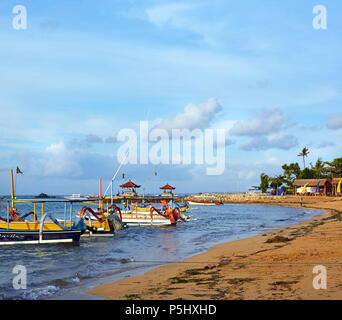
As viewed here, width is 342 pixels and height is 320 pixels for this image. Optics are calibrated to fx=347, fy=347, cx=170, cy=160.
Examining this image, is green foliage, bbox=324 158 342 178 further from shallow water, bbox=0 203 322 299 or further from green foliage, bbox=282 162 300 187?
shallow water, bbox=0 203 322 299

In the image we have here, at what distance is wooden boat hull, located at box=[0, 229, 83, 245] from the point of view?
22312mm

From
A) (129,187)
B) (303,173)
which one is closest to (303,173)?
(303,173)

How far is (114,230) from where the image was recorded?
28.3 meters

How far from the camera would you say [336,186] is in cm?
7969

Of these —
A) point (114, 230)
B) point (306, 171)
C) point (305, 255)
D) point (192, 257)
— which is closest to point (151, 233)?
point (114, 230)

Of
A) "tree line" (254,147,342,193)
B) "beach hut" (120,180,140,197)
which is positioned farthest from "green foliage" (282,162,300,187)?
"beach hut" (120,180,140,197)

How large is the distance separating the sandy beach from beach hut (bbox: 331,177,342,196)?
216 ft

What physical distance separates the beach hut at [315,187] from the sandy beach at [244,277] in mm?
69710

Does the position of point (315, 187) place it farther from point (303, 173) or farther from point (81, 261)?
point (81, 261)

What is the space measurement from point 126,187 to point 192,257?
96.0 feet

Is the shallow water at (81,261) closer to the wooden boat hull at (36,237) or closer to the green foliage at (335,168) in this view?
the wooden boat hull at (36,237)

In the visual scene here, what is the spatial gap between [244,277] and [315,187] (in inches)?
3118

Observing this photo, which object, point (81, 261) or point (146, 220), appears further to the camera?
point (146, 220)
